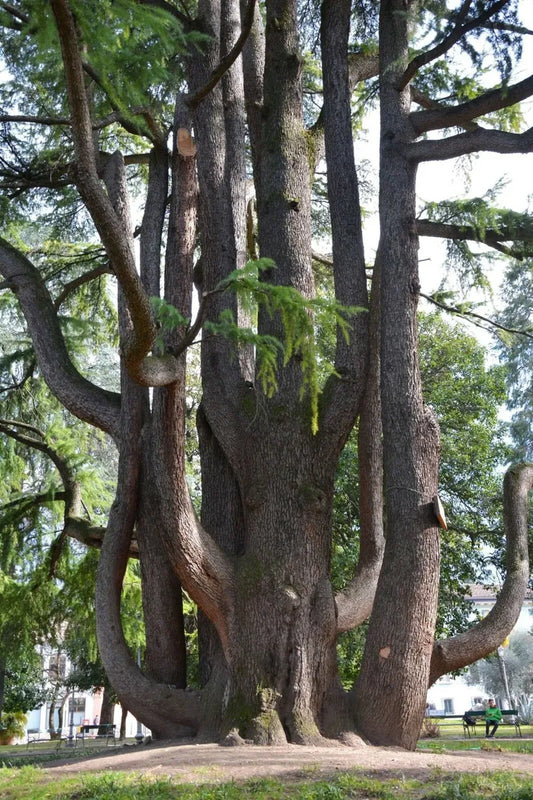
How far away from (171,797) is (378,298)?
527 centimetres

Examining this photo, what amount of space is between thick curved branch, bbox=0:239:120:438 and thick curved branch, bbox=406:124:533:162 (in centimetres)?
400

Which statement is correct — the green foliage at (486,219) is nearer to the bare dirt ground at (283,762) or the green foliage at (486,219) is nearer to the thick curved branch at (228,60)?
the thick curved branch at (228,60)

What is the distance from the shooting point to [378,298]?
27.1 feet

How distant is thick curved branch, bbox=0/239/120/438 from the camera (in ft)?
26.4

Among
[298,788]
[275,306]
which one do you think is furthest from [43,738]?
[275,306]

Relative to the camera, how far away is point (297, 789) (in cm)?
462

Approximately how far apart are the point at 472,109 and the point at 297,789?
21.8ft

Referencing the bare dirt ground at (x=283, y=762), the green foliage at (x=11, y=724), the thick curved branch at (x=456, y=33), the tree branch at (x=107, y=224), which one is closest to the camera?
the tree branch at (x=107, y=224)

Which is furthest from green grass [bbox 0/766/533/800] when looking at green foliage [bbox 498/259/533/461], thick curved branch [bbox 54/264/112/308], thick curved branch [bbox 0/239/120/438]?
green foliage [bbox 498/259/533/461]

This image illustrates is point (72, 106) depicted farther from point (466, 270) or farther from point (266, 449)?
point (466, 270)

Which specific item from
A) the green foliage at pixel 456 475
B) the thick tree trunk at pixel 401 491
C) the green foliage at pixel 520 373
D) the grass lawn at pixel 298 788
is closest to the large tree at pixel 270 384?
the thick tree trunk at pixel 401 491

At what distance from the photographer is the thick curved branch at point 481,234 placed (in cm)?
837

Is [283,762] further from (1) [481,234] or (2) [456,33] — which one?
(2) [456,33]

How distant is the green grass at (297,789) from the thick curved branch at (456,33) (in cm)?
670
